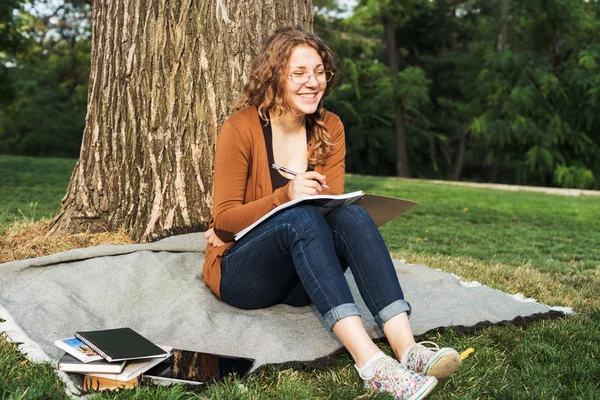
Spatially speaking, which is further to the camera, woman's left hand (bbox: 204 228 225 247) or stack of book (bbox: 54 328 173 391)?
woman's left hand (bbox: 204 228 225 247)

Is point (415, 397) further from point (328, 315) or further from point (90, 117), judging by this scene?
point (90, 117)

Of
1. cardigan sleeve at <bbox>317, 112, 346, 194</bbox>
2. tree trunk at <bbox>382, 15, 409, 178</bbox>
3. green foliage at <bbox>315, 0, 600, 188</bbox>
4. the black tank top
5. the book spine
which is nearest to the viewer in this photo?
the book spine

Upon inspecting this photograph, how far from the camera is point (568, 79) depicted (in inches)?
639

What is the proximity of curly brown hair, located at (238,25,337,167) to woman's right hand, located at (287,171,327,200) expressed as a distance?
43cm

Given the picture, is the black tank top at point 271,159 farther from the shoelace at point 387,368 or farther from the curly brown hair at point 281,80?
the shoelace at point 387,368

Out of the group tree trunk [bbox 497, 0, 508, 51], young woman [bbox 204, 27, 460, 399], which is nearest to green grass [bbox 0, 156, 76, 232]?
young woman [bbox 204, 27, 460, 399]

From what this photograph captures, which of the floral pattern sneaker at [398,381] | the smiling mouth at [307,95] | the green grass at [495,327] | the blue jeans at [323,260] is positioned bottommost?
the green grass at [495,327]

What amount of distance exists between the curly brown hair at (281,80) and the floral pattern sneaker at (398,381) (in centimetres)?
107

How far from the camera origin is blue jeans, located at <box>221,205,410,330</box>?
7.85 feet

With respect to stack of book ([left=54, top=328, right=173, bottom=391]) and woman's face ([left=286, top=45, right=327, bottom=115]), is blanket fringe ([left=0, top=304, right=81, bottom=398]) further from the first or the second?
woman's face ([left=286, top=45, right=327, bottom=115])

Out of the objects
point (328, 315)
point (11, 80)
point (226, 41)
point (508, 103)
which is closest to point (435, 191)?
point (508, 103)

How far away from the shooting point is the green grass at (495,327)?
2.31 meters

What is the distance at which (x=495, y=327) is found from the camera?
9.91 feet

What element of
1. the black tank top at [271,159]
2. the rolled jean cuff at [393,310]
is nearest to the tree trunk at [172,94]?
the black tank top at [271,159]
